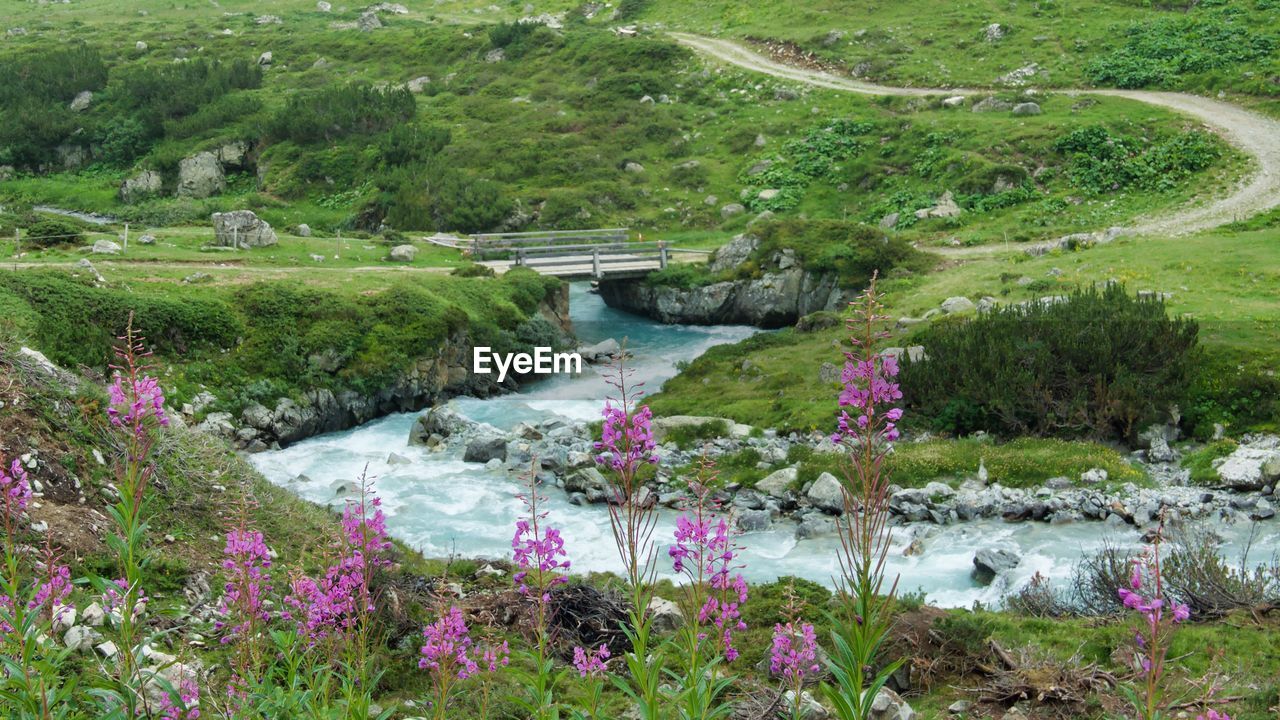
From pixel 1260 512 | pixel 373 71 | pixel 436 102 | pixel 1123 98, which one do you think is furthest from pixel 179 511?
pixel 373 71

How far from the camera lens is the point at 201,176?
62125 mm

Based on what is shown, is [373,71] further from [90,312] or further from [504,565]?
[504,565]

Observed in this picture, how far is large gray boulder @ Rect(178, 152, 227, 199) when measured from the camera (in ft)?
201

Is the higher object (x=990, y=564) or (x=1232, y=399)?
(x=1232, y=399)

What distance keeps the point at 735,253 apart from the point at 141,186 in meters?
38.3

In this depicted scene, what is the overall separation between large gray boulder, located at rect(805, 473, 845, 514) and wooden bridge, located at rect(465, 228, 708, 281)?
22971 millimetres

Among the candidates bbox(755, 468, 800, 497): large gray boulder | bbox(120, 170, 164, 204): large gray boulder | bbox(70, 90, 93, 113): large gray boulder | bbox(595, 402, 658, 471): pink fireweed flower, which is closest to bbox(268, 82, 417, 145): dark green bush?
bbox(120, 170, 164, 204): large gray boulder

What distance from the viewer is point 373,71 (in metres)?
83.2

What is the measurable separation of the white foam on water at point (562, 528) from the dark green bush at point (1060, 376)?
14.8ft

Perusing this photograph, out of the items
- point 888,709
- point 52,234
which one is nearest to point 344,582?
point 888,709

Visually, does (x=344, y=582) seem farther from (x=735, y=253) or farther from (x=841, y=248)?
(x=735, y=253)

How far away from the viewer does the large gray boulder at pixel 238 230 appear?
3681cm

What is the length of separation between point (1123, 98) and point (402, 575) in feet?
184

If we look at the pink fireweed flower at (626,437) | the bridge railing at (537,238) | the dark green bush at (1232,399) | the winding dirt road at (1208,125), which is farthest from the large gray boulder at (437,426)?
the winding dirt road at (1208,125)
